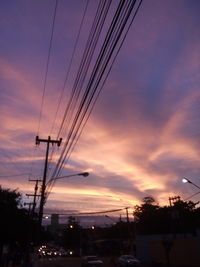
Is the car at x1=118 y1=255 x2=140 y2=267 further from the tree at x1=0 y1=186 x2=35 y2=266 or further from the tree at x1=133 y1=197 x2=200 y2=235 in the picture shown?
the tree at x1=133 y1=197 x2=200 y2=235

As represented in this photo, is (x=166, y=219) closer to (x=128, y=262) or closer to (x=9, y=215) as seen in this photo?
(x=128, y=262)

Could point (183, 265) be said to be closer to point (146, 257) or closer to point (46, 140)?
point (146, 257)

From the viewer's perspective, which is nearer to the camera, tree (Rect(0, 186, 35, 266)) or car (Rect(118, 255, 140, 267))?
tree (Rect(0, 186, 35, 266))

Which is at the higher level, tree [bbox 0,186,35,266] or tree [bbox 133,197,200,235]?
tree [bbox 133,197,200,235]

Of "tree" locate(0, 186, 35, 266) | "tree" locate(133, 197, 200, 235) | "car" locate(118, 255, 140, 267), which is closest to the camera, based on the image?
"tree" locate(0, 186, 35, 266)

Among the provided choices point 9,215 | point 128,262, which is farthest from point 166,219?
point 9,215

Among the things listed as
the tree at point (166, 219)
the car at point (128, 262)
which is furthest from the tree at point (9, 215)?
the tree at point (166, 219)

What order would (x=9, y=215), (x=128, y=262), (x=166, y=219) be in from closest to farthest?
(x=9, y=215)
(x=128, y=262)
(x=166, y=219)

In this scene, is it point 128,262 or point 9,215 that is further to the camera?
point 128,262

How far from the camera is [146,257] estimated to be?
5612 cm

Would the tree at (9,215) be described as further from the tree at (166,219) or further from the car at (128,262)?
the tree at (166,219)

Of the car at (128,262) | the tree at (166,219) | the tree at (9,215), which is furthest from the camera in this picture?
→ the tree at (166,219)

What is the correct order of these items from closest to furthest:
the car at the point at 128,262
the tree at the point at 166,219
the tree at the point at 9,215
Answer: the tree at the point at 9,215 → the car at the point at 128,262 → the tree at the point at 166,219

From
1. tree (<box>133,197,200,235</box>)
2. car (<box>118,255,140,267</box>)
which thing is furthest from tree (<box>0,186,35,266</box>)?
tree (<box>133,197,200,235</box>)
